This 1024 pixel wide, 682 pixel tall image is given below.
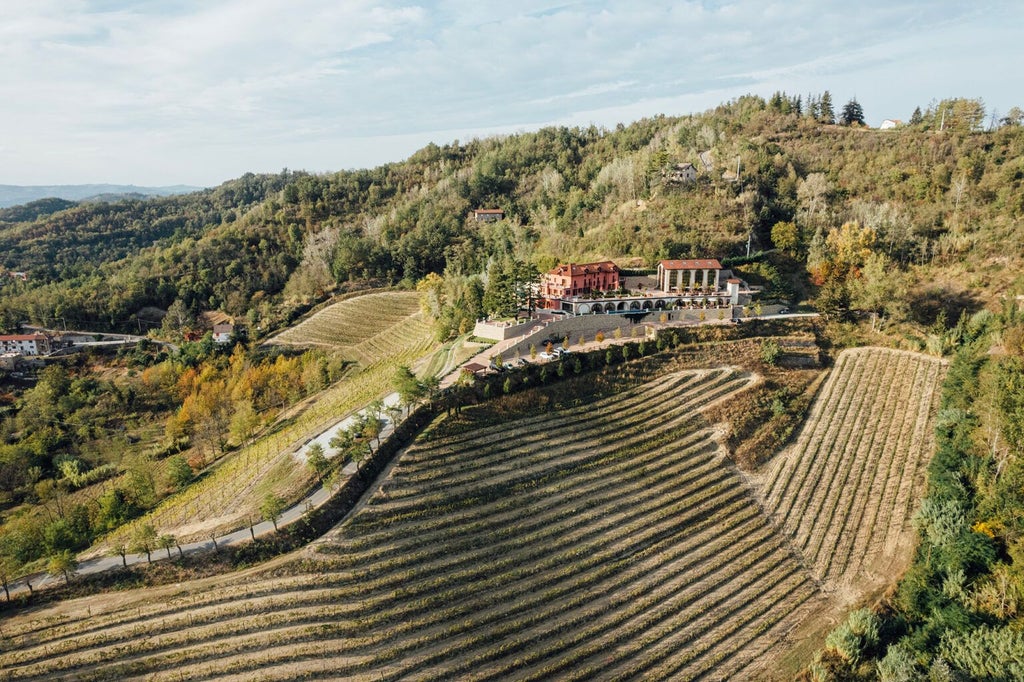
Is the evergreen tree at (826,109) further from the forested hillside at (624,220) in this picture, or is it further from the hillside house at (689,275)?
the hillside house at (689,275)

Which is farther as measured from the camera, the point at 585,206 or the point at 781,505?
the point at 585,206

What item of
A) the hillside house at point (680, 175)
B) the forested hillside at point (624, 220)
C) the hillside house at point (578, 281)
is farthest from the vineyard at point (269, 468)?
the hillside house at point (680, 175)

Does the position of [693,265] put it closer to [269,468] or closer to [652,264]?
[652,264]

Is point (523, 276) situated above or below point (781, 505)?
above

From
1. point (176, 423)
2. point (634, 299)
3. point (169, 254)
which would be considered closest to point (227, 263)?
point (169, 254)

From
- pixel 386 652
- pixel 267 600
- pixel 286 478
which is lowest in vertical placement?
pixel 386 652

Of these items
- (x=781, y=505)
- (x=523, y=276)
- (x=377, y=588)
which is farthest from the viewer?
(x=523, y=276)

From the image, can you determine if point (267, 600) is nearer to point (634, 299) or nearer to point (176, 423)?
point (176, 423)

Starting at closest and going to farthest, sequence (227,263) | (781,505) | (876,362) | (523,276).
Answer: (781,505) < (876,362) < (523,276) < (227,263)
